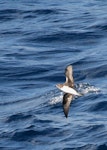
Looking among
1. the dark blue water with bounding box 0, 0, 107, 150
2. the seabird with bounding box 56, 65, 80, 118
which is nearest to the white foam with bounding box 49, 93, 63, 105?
the dark blue water with bounding box 0, 0, 107, 150

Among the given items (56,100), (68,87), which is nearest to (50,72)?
(56,100)

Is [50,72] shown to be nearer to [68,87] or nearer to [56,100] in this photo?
[56,100]

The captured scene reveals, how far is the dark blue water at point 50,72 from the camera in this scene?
23.0 metres

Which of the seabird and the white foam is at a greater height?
the white foam

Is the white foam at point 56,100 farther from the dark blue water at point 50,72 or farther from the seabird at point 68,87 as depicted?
the seabird at point 68,87

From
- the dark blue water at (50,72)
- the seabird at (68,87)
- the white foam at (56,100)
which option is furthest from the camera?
the white foam at (56,100)

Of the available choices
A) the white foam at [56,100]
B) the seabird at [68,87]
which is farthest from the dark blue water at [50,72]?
the seabird at [68,87]

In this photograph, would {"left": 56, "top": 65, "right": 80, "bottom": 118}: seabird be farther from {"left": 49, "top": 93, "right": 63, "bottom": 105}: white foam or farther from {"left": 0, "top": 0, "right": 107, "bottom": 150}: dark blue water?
{"left": 49, "top": 93, "right": 63, "bottom": 105}: white foam

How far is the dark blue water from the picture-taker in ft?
75.3

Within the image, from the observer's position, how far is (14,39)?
33.3m

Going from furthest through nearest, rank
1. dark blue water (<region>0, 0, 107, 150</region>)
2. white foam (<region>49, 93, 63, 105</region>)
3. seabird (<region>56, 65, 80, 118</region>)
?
white foam (<region>49, 93, 63, 105</region>)
dark blue water (<region>0, 0, 107, 150</region>)
seabird (<region>56, 65, 80, 118</region>)

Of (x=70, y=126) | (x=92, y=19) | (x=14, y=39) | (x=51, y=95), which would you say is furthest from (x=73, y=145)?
(x=92, y=19)

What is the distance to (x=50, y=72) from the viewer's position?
28.5 m

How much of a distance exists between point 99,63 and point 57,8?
9.17 metres
